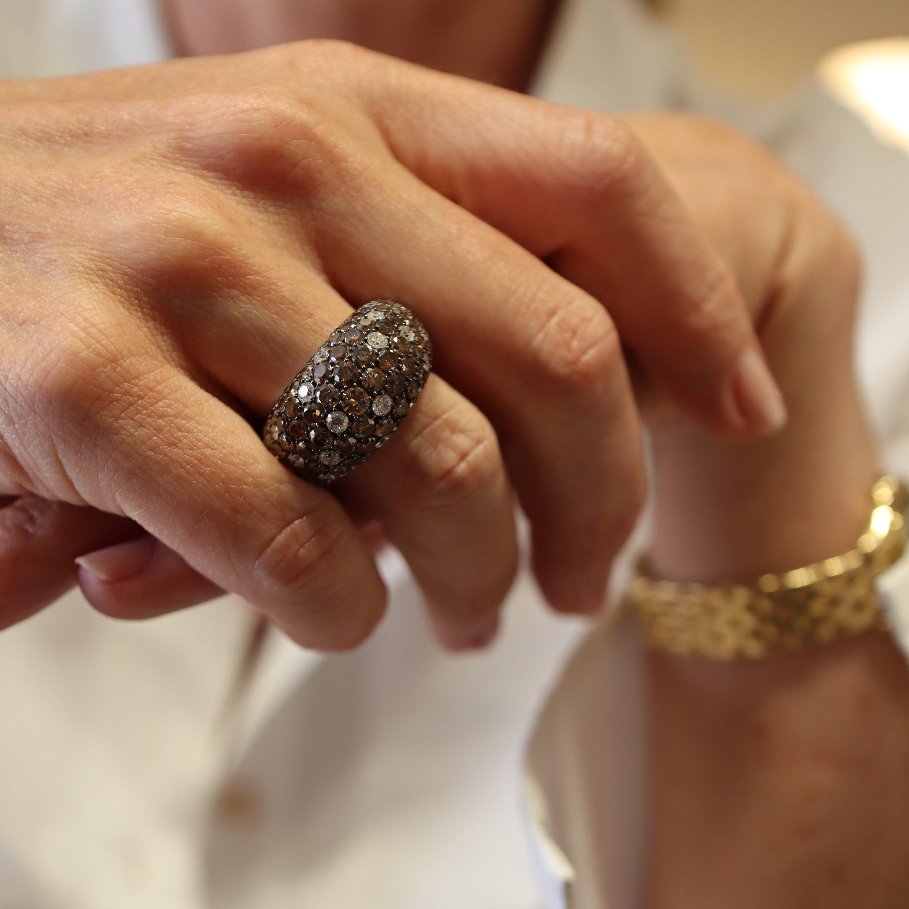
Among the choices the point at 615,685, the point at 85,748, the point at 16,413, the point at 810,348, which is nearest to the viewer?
the point at 16,413

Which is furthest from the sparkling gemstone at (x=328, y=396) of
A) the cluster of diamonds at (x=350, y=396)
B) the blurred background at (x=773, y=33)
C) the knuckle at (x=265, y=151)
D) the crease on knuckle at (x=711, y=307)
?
the blurred background at (x=773, y=33)

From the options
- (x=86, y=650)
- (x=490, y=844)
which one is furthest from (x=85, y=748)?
(x=490, y=844)

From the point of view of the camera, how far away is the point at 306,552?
52cm

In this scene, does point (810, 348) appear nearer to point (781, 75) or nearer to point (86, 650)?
point (86, 650)

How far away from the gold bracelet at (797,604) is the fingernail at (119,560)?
1.65ft

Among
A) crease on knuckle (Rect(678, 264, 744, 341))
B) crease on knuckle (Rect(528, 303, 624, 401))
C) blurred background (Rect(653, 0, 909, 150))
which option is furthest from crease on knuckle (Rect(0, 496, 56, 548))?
blurred background (Rect(653, 0, 909, 150))

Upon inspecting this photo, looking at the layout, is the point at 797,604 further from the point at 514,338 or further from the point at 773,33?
the point at 773,33

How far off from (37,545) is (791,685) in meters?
0.65

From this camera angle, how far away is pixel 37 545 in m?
0.55

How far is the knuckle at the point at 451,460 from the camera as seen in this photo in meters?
0.54

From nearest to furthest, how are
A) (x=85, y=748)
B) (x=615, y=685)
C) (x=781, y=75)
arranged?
1. (x=615, y=685)
2. (x=85, y=748)
3. (x=781, y=75)

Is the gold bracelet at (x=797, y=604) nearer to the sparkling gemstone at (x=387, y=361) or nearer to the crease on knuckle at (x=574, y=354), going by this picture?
the crease on knuckle at (x=574, y=354)

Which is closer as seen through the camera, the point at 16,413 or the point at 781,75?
the point at 16,413

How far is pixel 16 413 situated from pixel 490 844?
28.6 inches
